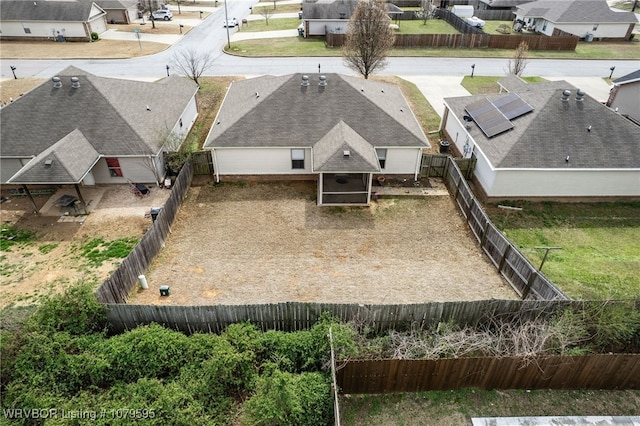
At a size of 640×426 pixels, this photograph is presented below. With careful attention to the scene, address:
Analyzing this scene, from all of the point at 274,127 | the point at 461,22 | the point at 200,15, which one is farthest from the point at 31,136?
the point at 461,22

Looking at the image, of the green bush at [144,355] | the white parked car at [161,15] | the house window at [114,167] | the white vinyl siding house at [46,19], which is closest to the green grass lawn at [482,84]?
the house window at [114,167]

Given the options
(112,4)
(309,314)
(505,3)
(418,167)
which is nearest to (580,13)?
(505,3)

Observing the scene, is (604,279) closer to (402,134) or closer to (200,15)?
(402,134)

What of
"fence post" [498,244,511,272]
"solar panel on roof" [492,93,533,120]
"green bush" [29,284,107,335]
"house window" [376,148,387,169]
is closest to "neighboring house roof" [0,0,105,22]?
"house window" [376,148,387,169]

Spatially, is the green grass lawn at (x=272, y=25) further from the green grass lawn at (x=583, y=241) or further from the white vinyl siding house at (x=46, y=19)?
the green grass lawn at (x=583, y=241)

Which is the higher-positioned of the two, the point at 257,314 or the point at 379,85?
the point at 379,85

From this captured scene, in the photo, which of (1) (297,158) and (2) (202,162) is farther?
(2) (202,162)

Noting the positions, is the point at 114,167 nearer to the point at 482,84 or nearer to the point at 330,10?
the point at 482,84
